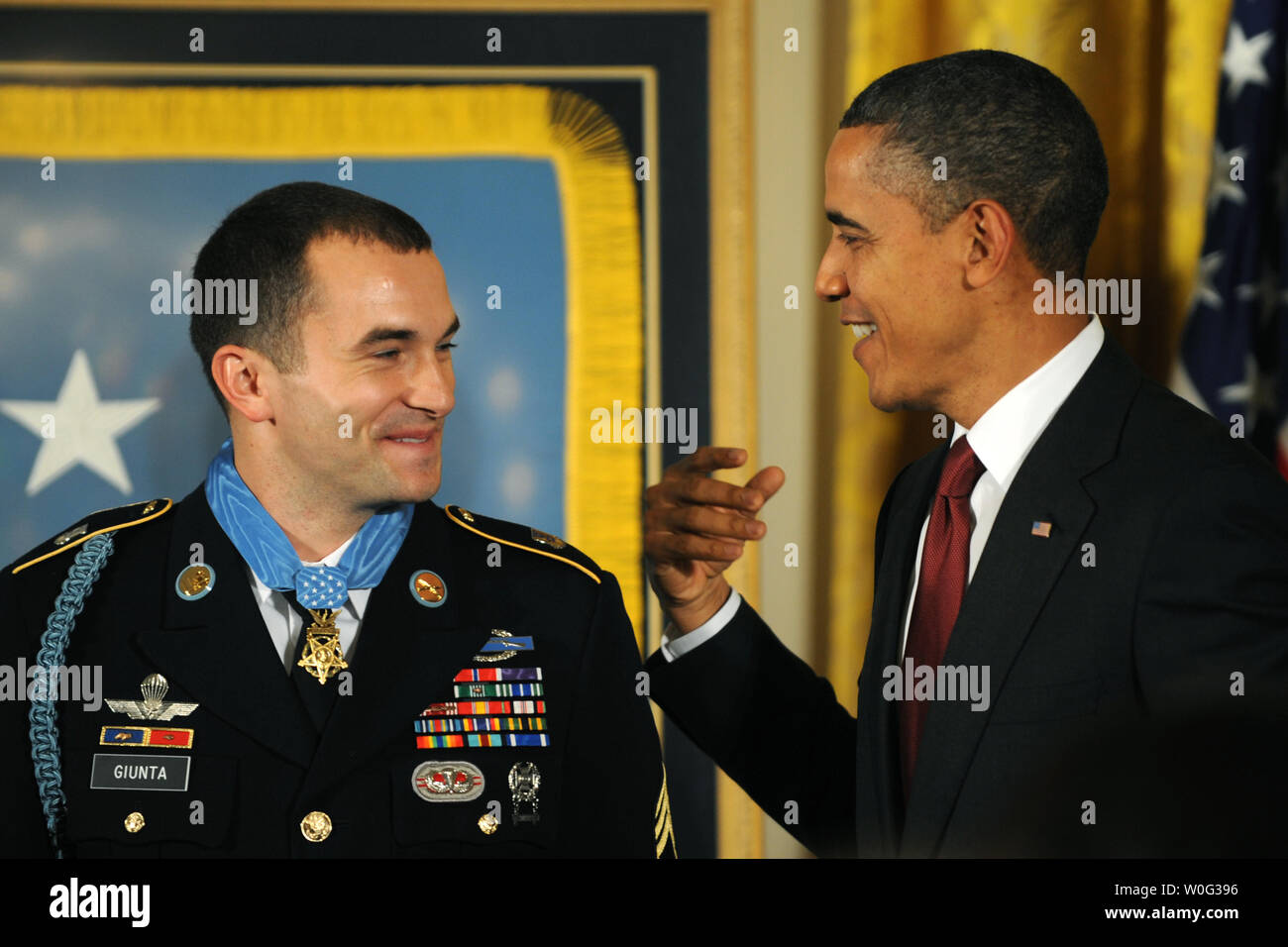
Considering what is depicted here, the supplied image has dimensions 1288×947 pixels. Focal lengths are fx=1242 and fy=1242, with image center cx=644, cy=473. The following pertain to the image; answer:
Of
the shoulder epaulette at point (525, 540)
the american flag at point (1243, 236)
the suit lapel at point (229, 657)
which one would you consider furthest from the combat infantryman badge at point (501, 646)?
the american flag at point (1243, 236)

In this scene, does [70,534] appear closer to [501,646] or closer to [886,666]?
[501,646]

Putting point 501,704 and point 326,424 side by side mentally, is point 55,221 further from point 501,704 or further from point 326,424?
point 501,704

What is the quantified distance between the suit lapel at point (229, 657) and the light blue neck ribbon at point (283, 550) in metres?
0.04

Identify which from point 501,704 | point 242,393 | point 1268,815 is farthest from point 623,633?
point 1268,815

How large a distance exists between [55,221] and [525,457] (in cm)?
87

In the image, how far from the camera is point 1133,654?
1.50 m

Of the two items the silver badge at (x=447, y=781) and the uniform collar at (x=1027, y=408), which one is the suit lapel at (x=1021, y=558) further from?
the silver badge at (x=447, y=781)

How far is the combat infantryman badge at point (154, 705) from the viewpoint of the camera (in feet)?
5.29

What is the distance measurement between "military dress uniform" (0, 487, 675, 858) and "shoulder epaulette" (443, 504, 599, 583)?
1.1 inches

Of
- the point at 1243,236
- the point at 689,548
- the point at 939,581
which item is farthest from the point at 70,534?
the point at 1243,236

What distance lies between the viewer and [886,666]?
68.6 inches

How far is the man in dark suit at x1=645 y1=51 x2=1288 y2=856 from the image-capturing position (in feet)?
4.81

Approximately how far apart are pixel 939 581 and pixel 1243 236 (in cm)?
77

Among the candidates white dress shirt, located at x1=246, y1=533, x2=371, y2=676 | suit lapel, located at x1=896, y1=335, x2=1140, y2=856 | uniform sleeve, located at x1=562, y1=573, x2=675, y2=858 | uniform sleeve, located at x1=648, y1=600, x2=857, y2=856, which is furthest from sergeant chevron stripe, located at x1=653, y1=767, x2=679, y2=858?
white dress shirt, located at x1=246, y1=533, x2=371, y2=676
